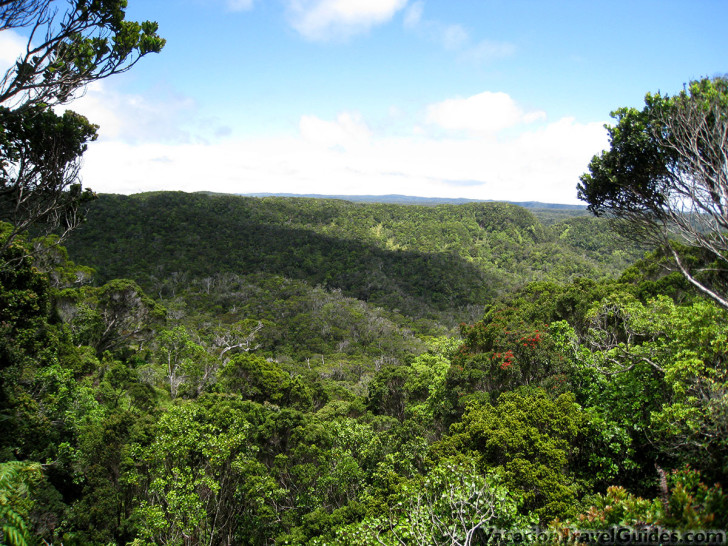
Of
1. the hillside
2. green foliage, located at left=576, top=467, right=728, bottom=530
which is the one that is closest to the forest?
green foliage, located at left=576, top=467, right=728, bottom=530

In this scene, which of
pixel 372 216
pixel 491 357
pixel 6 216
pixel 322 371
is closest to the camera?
pixel 6 216

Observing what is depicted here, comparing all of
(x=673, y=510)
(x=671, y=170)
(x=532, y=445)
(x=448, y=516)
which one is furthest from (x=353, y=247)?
(x=673, y=510)

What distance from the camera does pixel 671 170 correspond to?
8562mm

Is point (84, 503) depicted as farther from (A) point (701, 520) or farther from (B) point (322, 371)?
(B) point (322, 371)

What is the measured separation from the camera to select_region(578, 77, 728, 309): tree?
24.5ft

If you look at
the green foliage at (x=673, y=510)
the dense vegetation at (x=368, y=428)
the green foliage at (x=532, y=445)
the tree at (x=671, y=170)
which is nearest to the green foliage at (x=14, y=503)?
the dense vegetation at (x=368, y=428)

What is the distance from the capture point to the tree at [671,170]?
747 cm

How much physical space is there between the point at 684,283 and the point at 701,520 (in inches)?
808

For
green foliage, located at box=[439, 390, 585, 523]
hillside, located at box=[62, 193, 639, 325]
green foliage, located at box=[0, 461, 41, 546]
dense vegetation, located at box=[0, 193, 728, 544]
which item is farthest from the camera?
hillside, located at box=[62, 193, 639, 325]

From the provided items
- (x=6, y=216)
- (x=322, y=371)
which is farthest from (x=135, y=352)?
(x=6, y=216)

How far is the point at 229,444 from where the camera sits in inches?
406

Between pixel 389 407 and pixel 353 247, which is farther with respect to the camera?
pixel 353 247

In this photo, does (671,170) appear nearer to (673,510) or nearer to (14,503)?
(673,510)

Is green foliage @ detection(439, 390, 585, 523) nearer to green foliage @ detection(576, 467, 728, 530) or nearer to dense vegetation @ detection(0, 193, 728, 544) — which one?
dense vegetation @ detection(0, 193, 728, 544)
